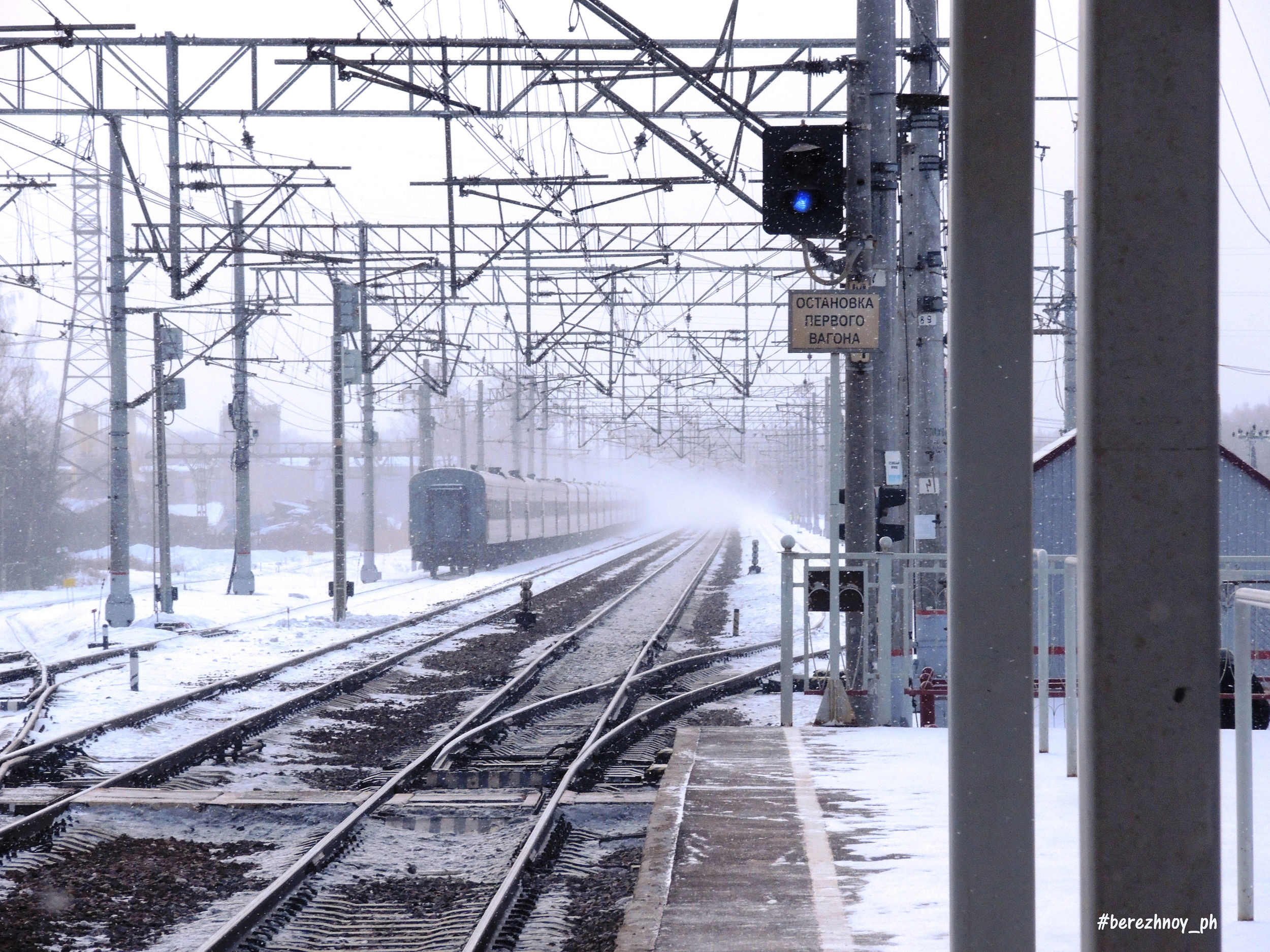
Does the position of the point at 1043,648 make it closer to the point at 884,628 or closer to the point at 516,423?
the point at 884,628

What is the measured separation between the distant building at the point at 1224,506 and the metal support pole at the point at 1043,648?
539 centimetres

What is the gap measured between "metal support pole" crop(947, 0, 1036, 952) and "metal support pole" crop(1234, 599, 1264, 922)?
1.63 meters

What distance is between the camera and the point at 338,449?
21188 millimetres

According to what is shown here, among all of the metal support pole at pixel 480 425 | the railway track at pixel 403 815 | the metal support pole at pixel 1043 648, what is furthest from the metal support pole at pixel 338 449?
the metal support pole at pixel 480 425

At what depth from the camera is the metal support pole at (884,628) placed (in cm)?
898

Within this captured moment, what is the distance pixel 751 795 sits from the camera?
688 centimetres

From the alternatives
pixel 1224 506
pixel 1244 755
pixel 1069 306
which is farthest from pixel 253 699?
pixel 1069 306

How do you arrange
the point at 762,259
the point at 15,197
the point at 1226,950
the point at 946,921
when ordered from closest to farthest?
1. the point at 1226,950
2. the point at 946,921
3. the point at 15,197
4. the point at 762,259

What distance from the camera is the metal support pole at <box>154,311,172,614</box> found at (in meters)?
21.8

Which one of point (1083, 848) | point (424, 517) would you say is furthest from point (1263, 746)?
point (424, 517)

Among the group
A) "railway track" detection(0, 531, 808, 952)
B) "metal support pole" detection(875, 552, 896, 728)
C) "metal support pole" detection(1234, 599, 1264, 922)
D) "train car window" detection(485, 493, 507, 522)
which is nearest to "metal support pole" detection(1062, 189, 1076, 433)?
"railway track" detection(0, 531, 808, 952)

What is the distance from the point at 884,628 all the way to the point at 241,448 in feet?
63.3

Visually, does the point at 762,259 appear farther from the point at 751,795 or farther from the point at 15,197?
the point at 751,795

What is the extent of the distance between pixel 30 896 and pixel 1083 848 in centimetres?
598
